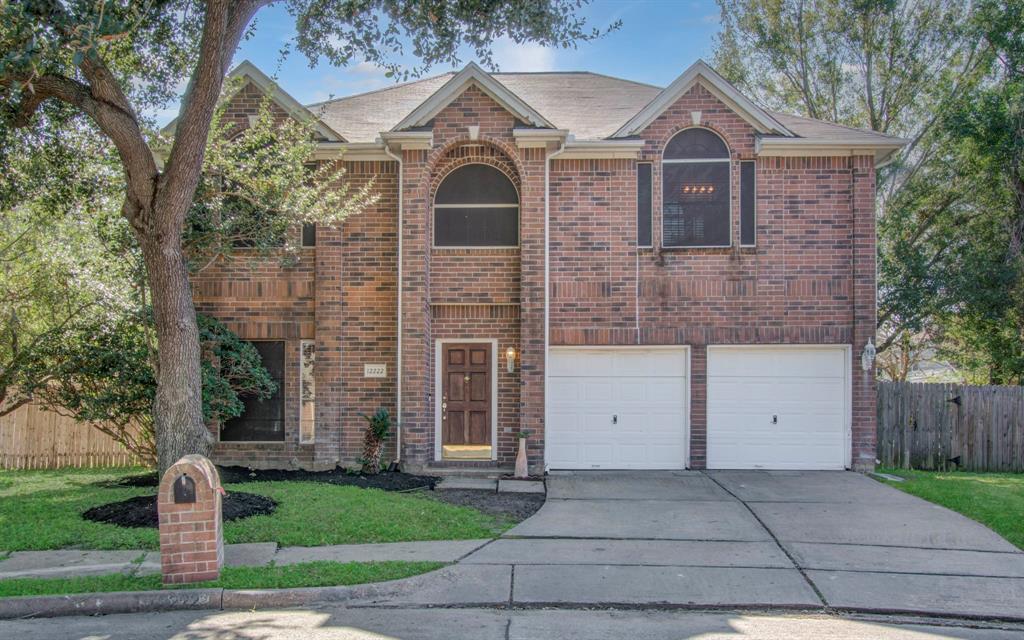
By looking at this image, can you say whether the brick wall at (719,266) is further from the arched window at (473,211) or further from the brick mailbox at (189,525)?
the brick mailbox at (189,525)

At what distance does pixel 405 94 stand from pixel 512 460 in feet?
26.4

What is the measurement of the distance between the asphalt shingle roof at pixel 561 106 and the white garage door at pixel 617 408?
384 centimetres

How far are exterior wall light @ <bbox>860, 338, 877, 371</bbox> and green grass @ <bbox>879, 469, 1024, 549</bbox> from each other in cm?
191

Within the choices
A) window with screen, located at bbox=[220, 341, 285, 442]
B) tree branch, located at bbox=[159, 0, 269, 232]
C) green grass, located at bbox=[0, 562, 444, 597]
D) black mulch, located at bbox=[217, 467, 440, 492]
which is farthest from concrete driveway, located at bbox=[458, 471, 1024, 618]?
tree branch, located at bbox=[159, 0, 269, 232]

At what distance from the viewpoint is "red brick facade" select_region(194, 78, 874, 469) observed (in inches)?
524

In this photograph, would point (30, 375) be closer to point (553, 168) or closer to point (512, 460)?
point (512, 460)

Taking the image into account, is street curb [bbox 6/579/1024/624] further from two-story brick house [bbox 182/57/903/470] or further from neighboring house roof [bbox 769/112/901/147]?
neighboring house roof [bbox 769/112/901/147]

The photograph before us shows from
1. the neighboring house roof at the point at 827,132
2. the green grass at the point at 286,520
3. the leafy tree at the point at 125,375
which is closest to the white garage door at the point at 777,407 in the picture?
the neighboring house roof at the point at 827,132

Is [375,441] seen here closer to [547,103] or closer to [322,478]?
[322,478]

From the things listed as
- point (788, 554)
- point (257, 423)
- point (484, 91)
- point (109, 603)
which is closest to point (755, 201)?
point (484, 91)

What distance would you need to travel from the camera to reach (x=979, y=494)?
11.5 metres

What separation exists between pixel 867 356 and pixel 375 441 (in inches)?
321

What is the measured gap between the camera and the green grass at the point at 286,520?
8.48 metres

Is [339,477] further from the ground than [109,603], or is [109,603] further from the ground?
[109,603]
